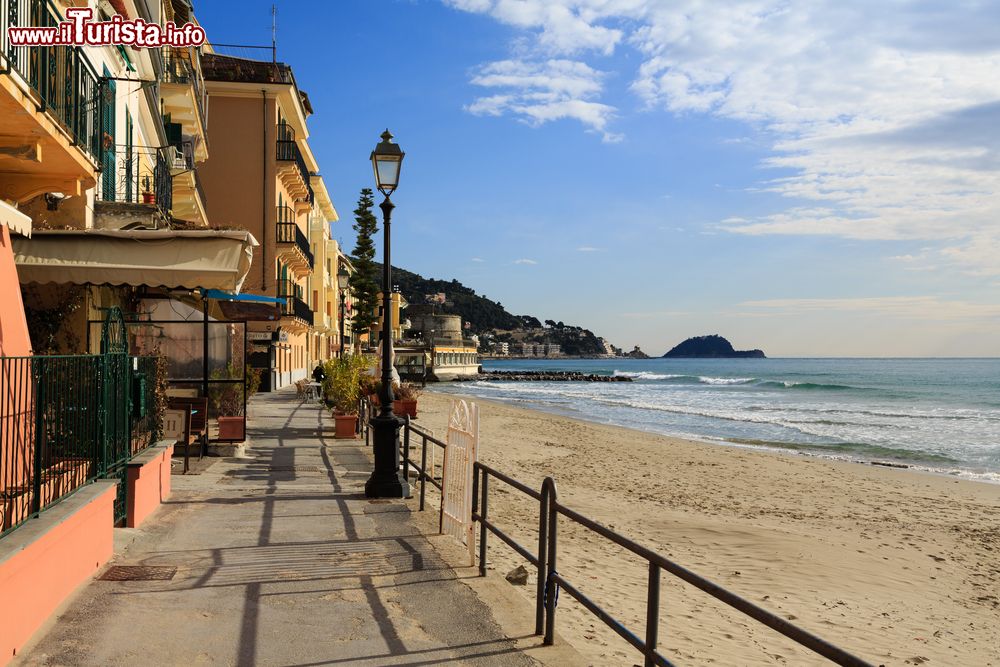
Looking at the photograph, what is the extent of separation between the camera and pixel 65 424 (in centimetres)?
673

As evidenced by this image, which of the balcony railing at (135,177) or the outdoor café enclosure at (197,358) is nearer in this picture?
the balcony railing at (135,177)

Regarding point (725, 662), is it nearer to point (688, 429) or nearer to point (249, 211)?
point (688, 429)

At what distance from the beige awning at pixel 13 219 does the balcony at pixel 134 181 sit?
5716 millimetres

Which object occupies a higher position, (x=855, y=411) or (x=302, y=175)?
(x=302, y=175)

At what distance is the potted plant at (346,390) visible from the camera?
57.0 ft

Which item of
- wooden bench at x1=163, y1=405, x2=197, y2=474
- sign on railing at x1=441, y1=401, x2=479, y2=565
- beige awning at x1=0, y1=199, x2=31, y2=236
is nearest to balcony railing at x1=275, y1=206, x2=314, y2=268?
wooden bench at x1=163, y1=405, x2=197, y2=474

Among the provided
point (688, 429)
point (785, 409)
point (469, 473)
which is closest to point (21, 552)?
point (469, 473)

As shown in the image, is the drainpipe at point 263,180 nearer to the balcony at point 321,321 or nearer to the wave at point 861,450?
the balcony at point 321,321

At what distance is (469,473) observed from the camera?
23.5 ft

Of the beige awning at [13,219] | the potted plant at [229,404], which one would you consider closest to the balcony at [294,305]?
the potted plant at [229,404]

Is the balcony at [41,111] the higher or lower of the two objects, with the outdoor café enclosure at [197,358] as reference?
higher

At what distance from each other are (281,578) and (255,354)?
3178 centimetres

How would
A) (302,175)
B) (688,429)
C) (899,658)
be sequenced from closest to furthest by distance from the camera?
(899,658)
(688,429)
(302,175)

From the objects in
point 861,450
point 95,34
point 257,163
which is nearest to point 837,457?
point 861,450
